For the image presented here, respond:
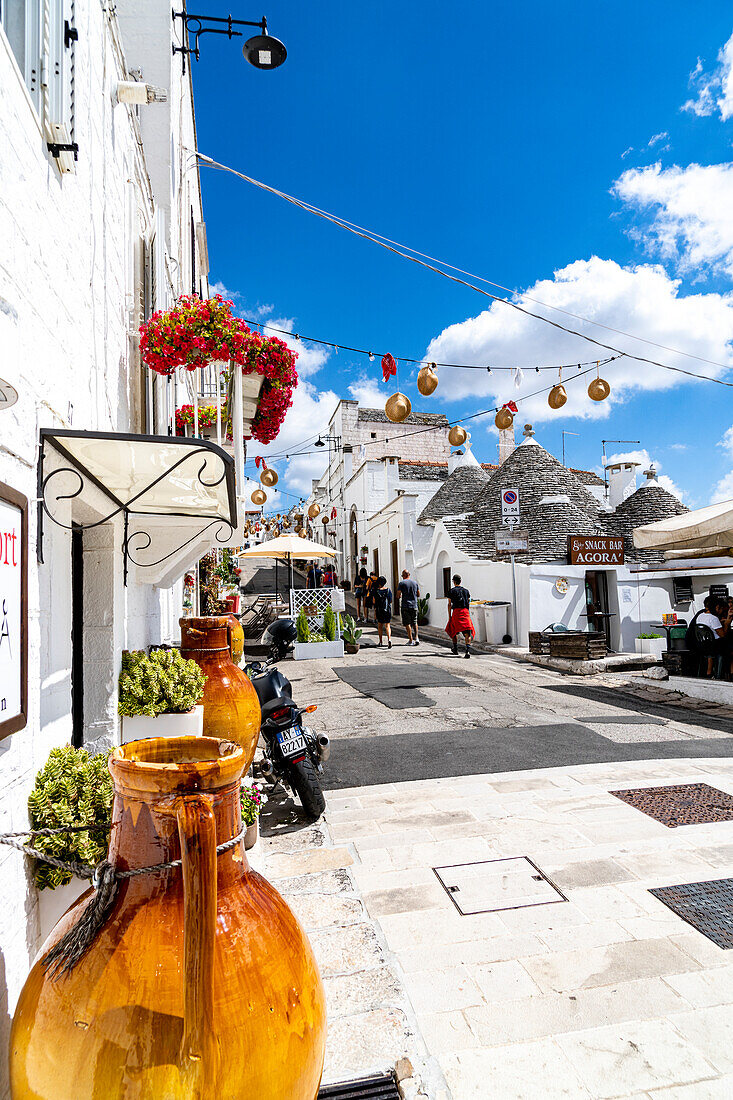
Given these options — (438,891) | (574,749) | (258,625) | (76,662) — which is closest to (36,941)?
(76,662)

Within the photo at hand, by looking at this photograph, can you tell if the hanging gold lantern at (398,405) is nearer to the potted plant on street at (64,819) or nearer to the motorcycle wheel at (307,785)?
the motorcycle wheel at (307,785)

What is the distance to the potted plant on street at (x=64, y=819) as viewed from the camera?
188 cm

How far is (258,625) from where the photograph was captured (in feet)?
63.8

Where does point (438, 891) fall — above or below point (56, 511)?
below

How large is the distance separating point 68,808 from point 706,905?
10.7ft

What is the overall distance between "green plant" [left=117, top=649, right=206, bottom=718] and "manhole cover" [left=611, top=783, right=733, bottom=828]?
3453 millimetres

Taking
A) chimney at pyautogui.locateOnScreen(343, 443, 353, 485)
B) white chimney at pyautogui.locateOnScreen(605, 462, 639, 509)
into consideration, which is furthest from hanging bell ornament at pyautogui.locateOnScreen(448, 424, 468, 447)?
chimney at pyautogui.locateOnScreen(343, 443, 353, 485)

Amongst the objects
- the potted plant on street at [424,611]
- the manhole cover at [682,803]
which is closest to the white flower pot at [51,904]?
the manhole cover at [682,803]

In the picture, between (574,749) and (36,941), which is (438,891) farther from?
(574,749)

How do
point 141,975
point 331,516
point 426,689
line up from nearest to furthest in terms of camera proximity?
point 141,975
point 426,689
point 331,516

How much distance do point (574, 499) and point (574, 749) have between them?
1614 centimetres

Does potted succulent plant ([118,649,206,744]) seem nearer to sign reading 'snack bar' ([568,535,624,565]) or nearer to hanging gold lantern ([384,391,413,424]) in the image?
hanging gold lantern ([384,391,413,424])

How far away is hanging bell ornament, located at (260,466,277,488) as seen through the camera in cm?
1861

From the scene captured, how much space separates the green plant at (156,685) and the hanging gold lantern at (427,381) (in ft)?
19.8
